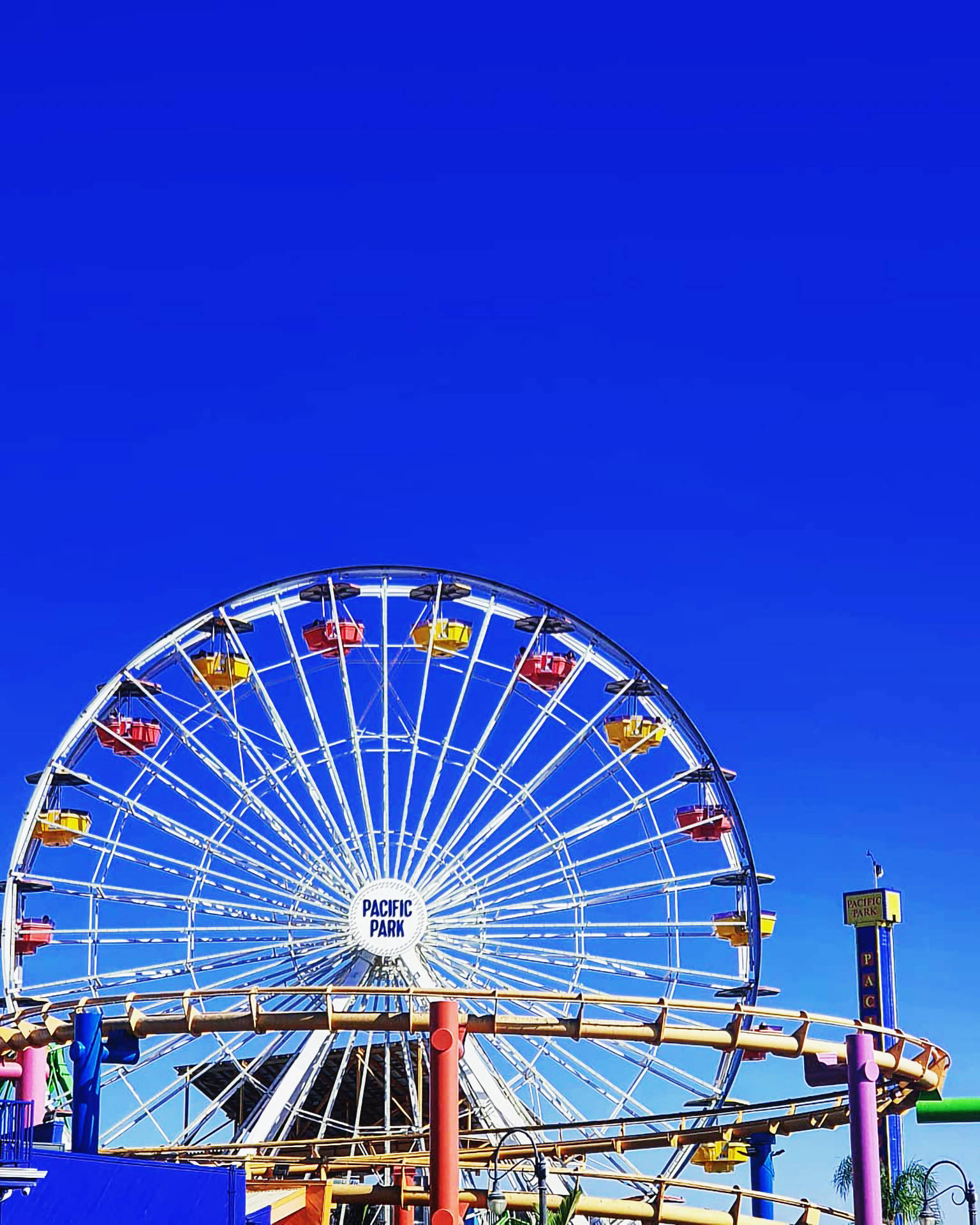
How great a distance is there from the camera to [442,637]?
138 ft

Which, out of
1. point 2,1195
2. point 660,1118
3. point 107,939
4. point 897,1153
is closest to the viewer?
point 2,1195

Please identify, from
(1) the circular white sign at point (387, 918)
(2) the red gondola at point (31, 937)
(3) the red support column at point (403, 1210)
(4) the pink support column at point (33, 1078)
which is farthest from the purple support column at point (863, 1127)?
(2) the red gondola at point (31, 937)

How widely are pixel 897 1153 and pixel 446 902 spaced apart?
229ft

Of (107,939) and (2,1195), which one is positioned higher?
(107,939)

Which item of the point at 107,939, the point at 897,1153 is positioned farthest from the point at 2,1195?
the point at 897,1153

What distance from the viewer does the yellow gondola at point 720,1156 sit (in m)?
37.8

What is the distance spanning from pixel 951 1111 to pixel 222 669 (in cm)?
1915

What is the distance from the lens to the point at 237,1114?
40094mm

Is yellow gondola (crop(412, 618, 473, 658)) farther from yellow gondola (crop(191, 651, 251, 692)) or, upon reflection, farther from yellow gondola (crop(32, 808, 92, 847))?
yellow gondola (crop(32, 808, 92, 847))

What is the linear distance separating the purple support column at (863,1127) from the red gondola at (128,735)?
17.8m

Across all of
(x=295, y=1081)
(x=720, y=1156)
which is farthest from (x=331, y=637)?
(x=720, y=1156)

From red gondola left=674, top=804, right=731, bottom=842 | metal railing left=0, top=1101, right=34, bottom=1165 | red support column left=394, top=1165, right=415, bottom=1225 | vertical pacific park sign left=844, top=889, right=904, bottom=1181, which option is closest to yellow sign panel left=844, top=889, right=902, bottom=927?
vertical pacific park sign left=844, top=889, right=904, bottom=1181

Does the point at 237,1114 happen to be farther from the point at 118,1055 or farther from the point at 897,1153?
the point at 897,1153

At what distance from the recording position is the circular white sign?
3784 centimetres
